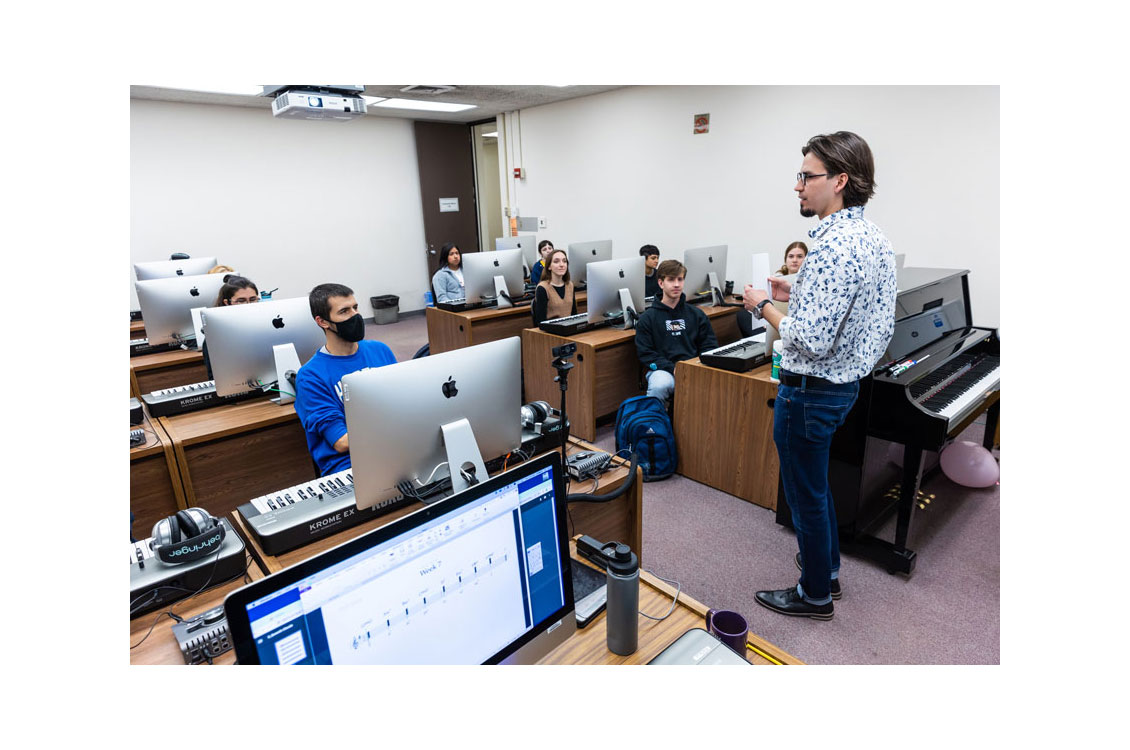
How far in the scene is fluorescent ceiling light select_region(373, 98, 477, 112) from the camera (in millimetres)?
6562

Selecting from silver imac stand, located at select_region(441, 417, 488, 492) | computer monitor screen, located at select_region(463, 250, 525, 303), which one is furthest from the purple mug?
computer monitor screen, located at select_region(463, 250, 525, 303)

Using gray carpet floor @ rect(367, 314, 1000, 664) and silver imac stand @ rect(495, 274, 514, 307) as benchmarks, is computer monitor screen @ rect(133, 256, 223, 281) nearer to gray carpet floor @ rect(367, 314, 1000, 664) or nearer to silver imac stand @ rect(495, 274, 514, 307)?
silver imac stand @ rect(495, 274, 514, 307)

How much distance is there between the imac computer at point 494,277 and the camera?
4.64 metres

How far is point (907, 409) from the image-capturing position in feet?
7.38

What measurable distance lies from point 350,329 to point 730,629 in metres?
1.50

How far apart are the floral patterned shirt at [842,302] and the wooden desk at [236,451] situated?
187cm

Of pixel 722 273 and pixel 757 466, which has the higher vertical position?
pixel 722 273

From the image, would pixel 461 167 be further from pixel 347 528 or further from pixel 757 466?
pixel 347 528

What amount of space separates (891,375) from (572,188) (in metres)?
5.11

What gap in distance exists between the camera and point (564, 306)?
460 centimetres

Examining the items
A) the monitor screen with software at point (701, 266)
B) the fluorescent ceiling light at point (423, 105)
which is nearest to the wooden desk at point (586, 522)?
the monitor screen with software at point (701, 266)

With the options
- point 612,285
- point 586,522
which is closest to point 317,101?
point 612,285

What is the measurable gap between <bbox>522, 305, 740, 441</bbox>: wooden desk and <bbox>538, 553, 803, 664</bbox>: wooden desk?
2346 mm

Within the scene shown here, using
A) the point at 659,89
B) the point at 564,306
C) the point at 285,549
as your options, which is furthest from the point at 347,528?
the point at 659,89
